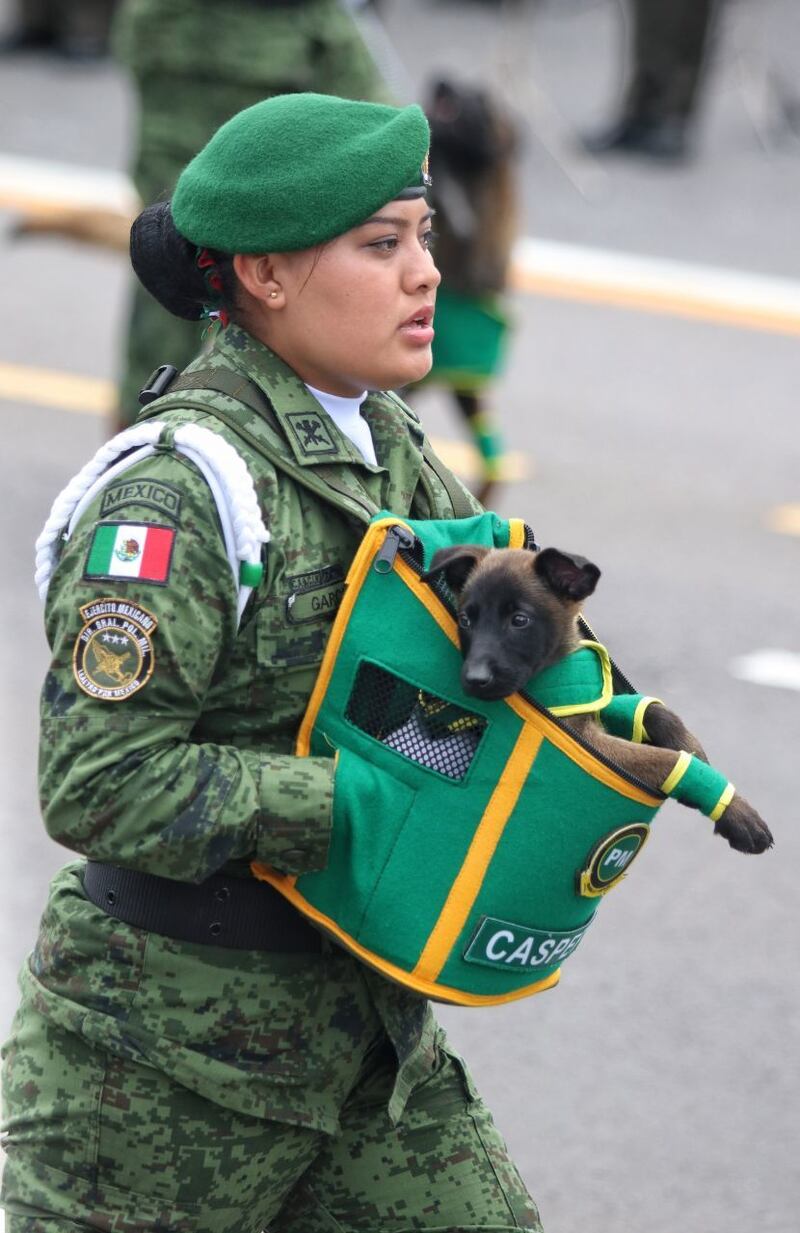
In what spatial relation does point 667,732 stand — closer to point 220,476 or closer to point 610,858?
point 610,858

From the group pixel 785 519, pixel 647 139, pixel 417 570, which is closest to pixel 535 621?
pixel 417 570

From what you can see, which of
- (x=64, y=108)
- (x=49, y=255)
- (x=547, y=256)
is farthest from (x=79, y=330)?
(x=64, y=108)

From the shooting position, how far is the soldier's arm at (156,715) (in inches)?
99.8

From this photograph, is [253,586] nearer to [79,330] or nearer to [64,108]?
[79,330]

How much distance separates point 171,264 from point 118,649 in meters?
0.55

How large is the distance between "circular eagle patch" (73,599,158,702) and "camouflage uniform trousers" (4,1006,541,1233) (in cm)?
50

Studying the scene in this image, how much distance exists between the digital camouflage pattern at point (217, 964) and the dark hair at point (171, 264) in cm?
8

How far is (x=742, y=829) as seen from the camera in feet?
8.70

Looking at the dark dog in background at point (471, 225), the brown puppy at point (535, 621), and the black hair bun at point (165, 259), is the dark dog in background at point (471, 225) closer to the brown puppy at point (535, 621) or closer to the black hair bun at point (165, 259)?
the black hair bun at point (165, 259)

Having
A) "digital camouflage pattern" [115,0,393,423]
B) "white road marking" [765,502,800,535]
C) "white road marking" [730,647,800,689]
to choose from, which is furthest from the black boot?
"white road marking" [730,647,800,689]

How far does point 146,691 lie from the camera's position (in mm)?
2547

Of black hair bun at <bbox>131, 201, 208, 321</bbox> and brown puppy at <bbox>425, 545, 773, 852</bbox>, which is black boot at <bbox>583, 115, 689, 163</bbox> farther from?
brown puppy at <bbox>425, 545, 773, 852</bbox>

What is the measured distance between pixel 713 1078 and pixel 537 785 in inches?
89.3

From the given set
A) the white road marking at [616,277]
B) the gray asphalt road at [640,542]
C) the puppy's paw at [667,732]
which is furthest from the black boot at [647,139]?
the puppy's paw at [667,732]
